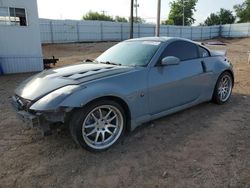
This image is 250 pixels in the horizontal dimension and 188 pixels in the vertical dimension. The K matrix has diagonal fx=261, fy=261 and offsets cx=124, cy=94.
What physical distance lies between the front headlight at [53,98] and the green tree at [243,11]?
72.7m

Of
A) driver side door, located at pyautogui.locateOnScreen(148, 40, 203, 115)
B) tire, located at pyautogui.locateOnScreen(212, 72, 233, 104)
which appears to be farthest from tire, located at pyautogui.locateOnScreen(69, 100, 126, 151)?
tire, located at pyautogui.locateOnScreen(212, 72, 233, 104)

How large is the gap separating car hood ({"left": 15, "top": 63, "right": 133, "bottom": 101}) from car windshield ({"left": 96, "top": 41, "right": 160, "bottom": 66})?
0.30m

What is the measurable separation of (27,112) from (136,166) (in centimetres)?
158

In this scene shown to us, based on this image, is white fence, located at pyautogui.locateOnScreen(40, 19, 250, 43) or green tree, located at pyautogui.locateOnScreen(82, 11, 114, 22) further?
green tree, located at pyautogui.locateOnScreen(82, 11, 114, 22)

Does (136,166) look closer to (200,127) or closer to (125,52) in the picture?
(200,127)

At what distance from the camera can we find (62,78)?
375cm

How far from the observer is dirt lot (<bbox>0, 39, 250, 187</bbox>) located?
3.00 meters

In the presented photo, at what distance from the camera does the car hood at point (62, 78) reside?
11.6 feet

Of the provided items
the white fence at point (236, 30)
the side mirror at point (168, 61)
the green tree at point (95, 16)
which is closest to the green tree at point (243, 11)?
the white fence at point (236, 30)

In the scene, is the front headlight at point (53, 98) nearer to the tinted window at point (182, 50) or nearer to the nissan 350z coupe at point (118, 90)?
the nissan 350z coupe at point (118, 90)

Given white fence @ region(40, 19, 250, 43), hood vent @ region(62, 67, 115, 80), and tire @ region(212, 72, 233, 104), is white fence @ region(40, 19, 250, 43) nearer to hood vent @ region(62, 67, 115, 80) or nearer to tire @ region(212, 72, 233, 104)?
tire @ region(212, 72, 233, 104)

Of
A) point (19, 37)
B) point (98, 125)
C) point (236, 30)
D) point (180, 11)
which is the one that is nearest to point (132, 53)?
point (98, 125)

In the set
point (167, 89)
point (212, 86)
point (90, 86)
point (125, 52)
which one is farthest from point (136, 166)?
point (212, 86)

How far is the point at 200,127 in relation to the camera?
448 cm
